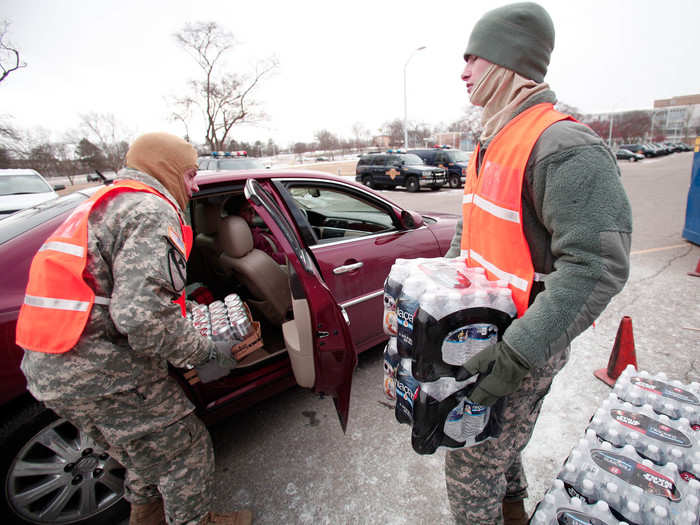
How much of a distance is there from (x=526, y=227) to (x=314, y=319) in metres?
1.13

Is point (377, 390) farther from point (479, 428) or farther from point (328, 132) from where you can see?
point (328, 132)

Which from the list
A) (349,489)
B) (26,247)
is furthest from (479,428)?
(26,247)

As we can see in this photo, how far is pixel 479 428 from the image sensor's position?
1.19 meters

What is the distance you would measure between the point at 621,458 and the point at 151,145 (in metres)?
2.13

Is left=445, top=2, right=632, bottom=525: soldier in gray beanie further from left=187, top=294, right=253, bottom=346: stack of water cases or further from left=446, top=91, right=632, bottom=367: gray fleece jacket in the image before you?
left=187, top=294, right=253, bottom=346: stack of water cases

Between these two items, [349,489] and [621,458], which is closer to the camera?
[621,458]

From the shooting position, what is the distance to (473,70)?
4.14ft

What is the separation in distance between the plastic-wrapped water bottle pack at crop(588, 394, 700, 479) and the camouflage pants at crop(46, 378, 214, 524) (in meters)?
1.67

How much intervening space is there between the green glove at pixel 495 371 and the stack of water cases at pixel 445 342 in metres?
0.05

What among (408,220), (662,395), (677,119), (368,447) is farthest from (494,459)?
(677,119)

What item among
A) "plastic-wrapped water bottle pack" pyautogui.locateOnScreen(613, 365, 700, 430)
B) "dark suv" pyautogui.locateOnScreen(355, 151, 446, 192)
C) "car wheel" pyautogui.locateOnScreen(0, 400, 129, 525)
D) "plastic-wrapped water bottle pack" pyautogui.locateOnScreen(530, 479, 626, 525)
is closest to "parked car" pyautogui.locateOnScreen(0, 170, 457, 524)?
"car wheel" pyautogui.locateOnScreen(0, 400, 129, 525)

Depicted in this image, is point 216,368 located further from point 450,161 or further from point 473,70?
point 450,161

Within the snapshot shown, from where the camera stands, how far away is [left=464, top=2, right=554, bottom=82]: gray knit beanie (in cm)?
114

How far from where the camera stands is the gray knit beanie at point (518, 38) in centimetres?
114
